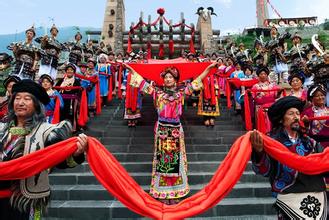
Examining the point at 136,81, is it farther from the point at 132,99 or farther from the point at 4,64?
the point at 4,64

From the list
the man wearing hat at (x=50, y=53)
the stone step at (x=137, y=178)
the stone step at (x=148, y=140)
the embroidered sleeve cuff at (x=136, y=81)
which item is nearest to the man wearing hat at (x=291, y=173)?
the embroidered sleeve cuff at (x=136, y=81)

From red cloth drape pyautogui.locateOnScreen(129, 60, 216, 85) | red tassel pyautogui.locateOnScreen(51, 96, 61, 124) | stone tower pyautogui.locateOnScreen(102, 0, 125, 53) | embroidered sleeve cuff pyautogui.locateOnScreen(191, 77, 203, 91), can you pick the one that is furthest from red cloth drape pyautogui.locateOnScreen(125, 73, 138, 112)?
stone tower pyautogui.locateOnScreen(102, 0, 125, 53)

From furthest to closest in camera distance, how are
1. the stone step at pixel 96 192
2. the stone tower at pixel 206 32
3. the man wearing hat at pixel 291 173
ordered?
the stone tower at pixel 206 32, the stone step at pixel 96 192, the man wearing hat at pixel 291 173

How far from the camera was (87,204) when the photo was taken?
4.31 m

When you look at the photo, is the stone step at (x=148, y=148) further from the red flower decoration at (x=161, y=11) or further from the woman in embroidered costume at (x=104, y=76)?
the red flower decoration at (x=161, y=11)

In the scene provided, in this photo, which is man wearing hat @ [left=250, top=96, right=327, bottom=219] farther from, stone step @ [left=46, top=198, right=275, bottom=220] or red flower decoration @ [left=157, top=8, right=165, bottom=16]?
red flower decoration @ [left=157, top=8, right=165, bottom=16]

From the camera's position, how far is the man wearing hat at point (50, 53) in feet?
25.5

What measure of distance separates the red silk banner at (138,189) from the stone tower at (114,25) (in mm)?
13644

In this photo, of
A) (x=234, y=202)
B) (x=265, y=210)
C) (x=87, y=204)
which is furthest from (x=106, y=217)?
(x=265, y=210)

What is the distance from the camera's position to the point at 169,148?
420cm

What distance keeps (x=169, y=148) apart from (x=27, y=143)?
2.29 metres

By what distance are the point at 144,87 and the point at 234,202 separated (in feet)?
6.74

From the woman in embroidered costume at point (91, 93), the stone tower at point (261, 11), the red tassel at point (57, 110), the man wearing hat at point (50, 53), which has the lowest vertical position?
the red tassel at point (57, 110)

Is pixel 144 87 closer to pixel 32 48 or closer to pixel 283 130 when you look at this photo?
pixel 283 130
